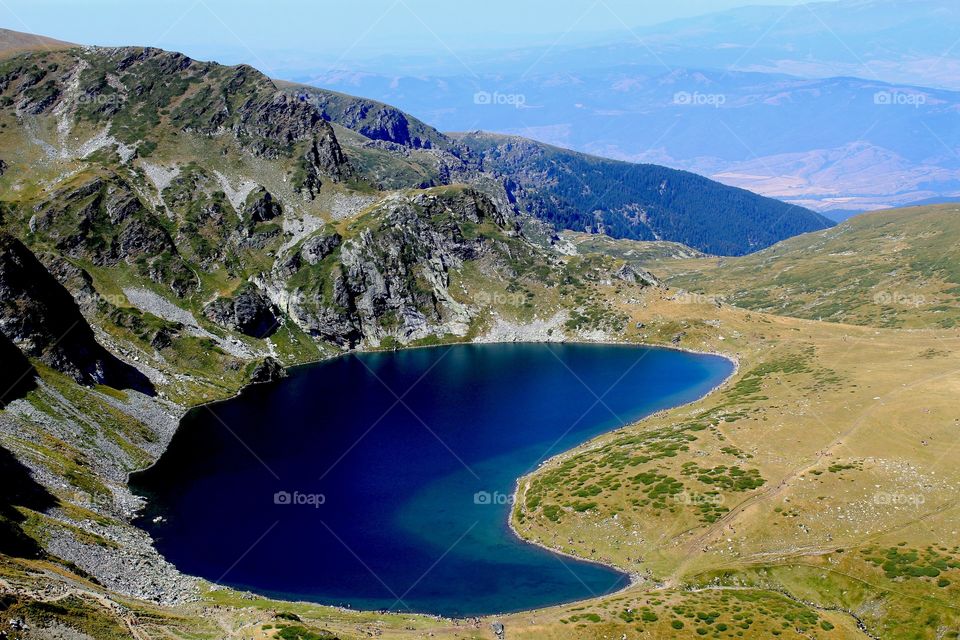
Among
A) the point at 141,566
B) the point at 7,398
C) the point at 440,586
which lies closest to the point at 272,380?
the point at 7,398

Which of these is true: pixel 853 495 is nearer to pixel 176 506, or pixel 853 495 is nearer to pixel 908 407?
pixel 908 407
